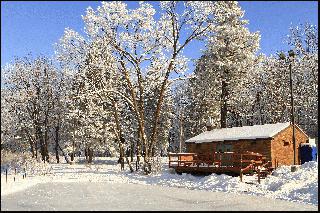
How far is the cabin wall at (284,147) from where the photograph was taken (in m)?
25.8

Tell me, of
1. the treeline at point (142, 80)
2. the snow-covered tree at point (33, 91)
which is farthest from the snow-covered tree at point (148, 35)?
the snow-covered tree at point (33, 91)

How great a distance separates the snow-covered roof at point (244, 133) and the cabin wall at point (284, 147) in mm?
519

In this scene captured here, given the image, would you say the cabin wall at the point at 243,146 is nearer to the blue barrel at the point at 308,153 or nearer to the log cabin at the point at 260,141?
the log cabin at the point at 260,141

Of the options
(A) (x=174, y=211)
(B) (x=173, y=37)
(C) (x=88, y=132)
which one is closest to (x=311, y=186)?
(A) (x=174, y=211)

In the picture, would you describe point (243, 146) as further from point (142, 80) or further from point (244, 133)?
point (142, 80)

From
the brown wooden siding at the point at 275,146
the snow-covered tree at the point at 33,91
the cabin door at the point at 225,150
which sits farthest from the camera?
the snow-covered tree at the point at 33,91

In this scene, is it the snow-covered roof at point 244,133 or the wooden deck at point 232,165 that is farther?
the snow-covered roof at point 244,133

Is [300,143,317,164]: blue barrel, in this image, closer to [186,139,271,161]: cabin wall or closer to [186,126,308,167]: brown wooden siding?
[186,126,308,167]: brown wooden siding

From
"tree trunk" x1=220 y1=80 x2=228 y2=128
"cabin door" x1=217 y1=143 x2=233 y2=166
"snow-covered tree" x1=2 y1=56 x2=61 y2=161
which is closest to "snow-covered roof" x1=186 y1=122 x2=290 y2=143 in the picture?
"cabin door" x1=217 y1=143 x2=233 y2=166

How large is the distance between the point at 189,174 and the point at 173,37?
9.82 meters

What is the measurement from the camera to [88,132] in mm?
43312

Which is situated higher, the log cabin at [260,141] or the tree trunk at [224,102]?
the tree trunk at [224,102]

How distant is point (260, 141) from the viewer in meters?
26.0

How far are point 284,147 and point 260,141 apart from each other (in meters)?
2.10
